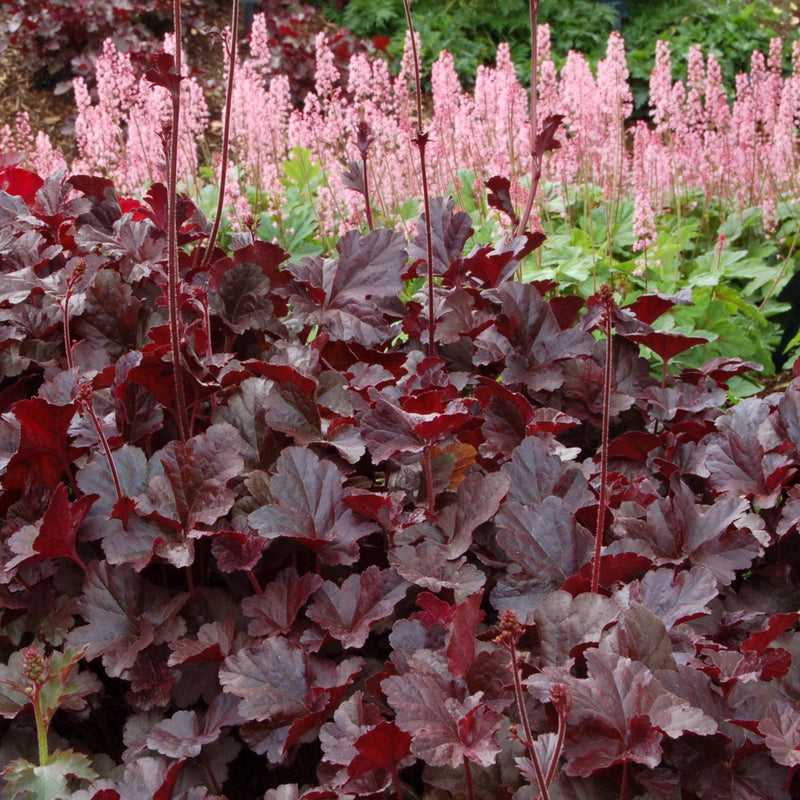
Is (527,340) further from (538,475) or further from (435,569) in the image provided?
(435,569)

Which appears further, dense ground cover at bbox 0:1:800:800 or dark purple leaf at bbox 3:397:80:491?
dark purple leaf at bbox 3:397:80:491

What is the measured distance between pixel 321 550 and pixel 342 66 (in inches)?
348

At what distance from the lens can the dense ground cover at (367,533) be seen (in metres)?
0.98

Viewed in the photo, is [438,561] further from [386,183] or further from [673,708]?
[386,183]

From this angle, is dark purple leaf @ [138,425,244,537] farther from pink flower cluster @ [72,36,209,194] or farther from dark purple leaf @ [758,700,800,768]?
pink flower cluster @ [72,36,209,194]

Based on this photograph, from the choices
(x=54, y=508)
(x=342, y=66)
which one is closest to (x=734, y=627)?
(x=54, y=508)

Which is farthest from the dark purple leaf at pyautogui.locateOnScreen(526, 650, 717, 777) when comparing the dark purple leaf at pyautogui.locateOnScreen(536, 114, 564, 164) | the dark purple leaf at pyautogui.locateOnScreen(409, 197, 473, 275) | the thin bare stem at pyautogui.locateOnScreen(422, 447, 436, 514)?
the dark purple leaf at pyautogui.locateOnScreen(536, 114, 564, 164)

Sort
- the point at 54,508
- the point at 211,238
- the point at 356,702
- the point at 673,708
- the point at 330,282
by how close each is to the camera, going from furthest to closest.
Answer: the point at 211,238 < the point at 330,282 < the point at 54,508 < the point at 356,702 < the point at 673,708

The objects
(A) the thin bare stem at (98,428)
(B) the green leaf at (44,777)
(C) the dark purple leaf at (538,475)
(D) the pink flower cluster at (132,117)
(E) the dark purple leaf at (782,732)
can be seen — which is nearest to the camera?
(E) the dark purple leaf at (782,732)

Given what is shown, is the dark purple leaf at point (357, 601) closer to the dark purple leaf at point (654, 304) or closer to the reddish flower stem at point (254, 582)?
the reddish flower stem at point (254, 582)

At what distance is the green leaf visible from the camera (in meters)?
0.99

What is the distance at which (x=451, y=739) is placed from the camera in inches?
36.7

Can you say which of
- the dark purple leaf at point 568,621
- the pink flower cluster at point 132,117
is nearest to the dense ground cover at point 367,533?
the dark purple leaf at point 568,621

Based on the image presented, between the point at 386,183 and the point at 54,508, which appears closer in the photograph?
the point at 54,508
